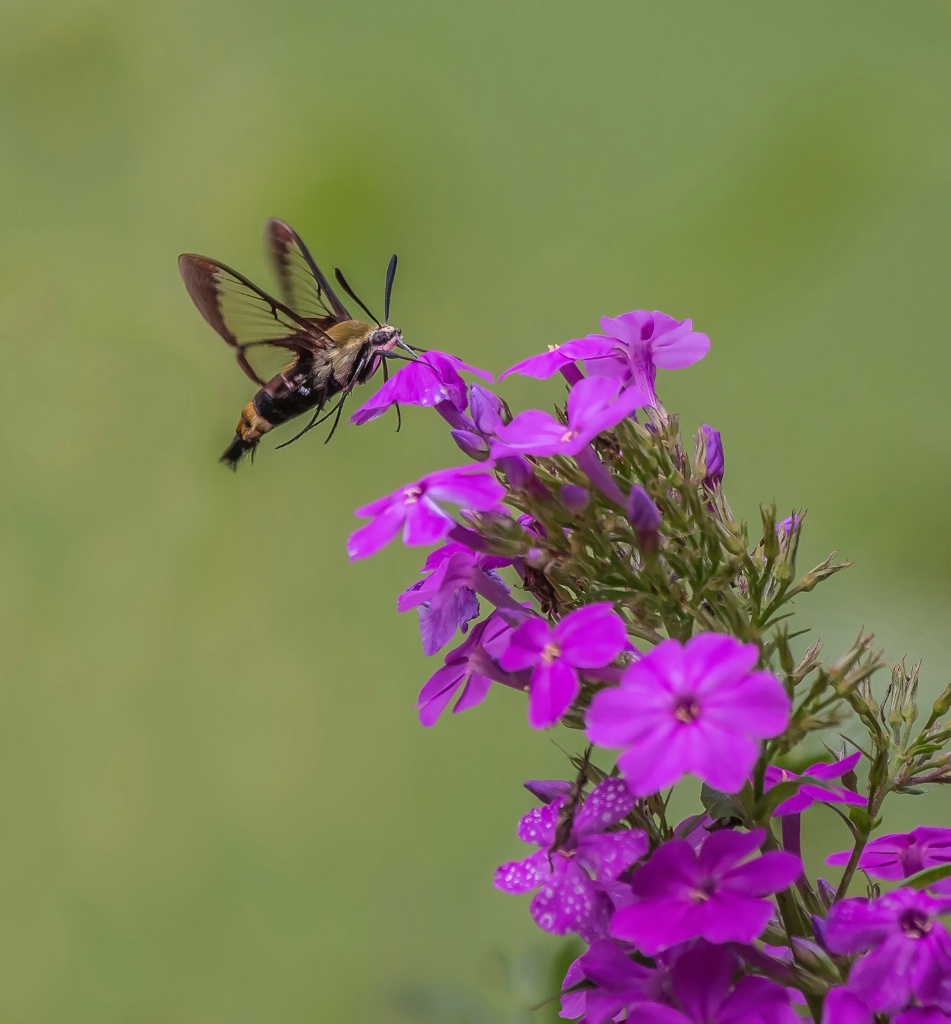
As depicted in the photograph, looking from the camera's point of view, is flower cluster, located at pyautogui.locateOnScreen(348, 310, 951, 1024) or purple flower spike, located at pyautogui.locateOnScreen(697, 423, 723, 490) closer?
flower cluster, located at pyautogui.locateOnScreen(348, 310, 951, 1024)

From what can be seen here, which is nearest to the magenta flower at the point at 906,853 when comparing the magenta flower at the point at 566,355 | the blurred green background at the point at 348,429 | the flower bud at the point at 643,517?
the flower bud at the point at 643,517

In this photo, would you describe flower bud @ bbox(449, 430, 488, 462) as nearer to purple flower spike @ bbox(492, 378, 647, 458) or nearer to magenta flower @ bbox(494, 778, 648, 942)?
purple flower spike @ bbox(492, 378, 647, 458)

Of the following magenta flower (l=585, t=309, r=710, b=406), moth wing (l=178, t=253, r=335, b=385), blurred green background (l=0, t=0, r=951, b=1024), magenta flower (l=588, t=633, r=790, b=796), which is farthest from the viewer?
blurred green background (l=0, t=0, r=951, b=1024)

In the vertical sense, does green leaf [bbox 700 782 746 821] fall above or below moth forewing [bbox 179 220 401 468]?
below

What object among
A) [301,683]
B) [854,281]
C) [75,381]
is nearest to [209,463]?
Answer: [75,381]

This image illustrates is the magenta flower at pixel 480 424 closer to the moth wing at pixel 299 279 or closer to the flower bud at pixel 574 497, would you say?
the flower bud at pixel 574 497

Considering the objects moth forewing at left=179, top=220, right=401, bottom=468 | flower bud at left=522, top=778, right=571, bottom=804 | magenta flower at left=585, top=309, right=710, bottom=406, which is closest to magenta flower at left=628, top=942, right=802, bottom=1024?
flower bud at left=522, top=778, right=571, bottom=804

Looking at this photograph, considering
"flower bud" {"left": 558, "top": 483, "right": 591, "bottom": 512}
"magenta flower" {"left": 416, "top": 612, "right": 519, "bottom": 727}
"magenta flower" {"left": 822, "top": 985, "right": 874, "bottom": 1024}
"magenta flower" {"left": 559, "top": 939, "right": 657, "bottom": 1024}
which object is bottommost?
"magenta flower" {"left": 559, "top": 939, "right": 657, "bottom": 1024}
